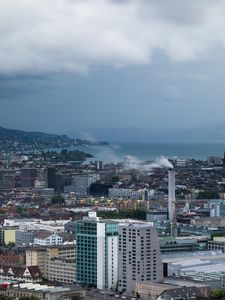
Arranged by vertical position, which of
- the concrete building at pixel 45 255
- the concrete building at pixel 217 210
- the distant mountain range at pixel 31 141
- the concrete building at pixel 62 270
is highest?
the distant mountain range at pixel 31 141

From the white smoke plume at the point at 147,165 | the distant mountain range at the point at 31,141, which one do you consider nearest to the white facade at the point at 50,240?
the white smoke plume at the point at 147,165

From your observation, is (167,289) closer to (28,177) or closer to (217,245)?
(217,245)

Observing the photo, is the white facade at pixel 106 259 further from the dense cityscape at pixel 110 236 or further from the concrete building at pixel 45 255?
the concrete building at pixel 45 255

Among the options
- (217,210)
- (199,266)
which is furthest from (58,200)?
(199,266)

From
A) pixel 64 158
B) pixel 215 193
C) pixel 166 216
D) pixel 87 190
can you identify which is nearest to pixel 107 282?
pixel 166 216

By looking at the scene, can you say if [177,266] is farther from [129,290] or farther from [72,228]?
[72,228]

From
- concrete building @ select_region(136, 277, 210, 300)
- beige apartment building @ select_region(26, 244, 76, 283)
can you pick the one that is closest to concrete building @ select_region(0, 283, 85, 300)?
concrete building @ select_region(136, 277, 210, 300)

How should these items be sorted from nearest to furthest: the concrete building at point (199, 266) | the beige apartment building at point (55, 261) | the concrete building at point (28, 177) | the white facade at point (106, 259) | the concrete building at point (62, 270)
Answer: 1. the white facade at point (106, 259)
2. the concrete building at point (199, 266)
3. the concrete building at point (62, 270)
4. the beige apartment building at point (55, 261)
5. the concrete building at point (28, 177)

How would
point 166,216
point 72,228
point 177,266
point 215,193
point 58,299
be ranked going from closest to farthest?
point 58,299 < point 177,266 < point 72,228 < point 166,216 < point 215,193
